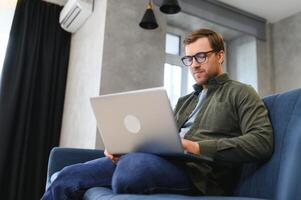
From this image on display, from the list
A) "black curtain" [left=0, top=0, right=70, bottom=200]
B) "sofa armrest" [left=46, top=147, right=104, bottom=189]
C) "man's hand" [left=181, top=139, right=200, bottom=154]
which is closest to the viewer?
"man's hand" [left=181, top=139, right=200, bottom=154]

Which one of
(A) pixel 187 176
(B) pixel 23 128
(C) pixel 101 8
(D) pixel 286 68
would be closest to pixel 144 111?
(A) pixel 187 176

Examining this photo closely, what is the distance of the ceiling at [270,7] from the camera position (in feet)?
11.1

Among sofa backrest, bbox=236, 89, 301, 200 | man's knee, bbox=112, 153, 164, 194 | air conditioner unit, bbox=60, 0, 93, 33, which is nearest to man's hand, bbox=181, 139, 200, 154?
man's knee, bbox=112, 153, 164, 194

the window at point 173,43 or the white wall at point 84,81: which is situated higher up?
the window at point 173,43

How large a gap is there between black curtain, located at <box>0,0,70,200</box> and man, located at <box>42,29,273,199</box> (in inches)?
70.1

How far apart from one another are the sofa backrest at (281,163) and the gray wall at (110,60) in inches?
57.8

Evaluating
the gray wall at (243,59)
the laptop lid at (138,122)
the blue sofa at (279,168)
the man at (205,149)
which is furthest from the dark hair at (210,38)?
the gray wall at (243,59)

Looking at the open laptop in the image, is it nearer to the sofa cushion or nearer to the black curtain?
→ the sofa cushion

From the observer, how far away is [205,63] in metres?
1.30

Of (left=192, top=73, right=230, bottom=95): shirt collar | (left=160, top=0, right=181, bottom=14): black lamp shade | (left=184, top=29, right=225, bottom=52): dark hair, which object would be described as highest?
(left=160, top=0, right=181, bottom=14): black lamp shade

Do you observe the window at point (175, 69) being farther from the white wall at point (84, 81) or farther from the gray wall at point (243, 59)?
the white wall at point (84, 81)

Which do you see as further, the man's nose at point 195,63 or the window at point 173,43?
the window at point 173,43

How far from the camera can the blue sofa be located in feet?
2.87

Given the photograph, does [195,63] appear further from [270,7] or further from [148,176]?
[270,7]
